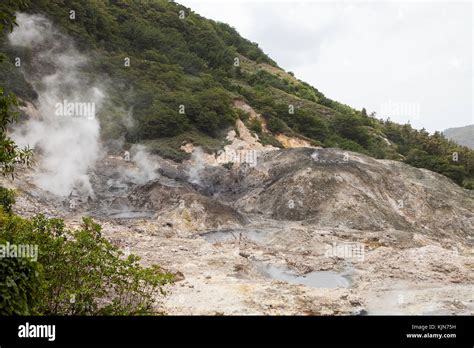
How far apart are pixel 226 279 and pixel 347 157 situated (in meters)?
16.7

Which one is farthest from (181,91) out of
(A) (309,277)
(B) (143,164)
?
(A) (309,277)

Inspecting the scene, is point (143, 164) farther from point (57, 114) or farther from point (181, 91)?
point (181, 91)

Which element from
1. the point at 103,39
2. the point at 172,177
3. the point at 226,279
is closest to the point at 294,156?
the point at 172,177

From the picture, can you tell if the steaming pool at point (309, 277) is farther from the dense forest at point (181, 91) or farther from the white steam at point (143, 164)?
the dense forest at point (181, 91)

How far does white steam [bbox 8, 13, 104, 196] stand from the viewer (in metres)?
24.5

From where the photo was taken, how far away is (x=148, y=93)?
35250mm

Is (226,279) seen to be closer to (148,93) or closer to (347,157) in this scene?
(347,157)

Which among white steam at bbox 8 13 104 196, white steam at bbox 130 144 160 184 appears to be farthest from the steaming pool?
white steam at bbox 130 144 160 184

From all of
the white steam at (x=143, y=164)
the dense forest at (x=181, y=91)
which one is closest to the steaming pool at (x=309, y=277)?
the white steam at (x=143, y=164)

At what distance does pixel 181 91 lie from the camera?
123 feet

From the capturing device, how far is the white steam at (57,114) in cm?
2452

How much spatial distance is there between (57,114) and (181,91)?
36.0 feet

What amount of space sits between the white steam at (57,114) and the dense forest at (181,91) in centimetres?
95
